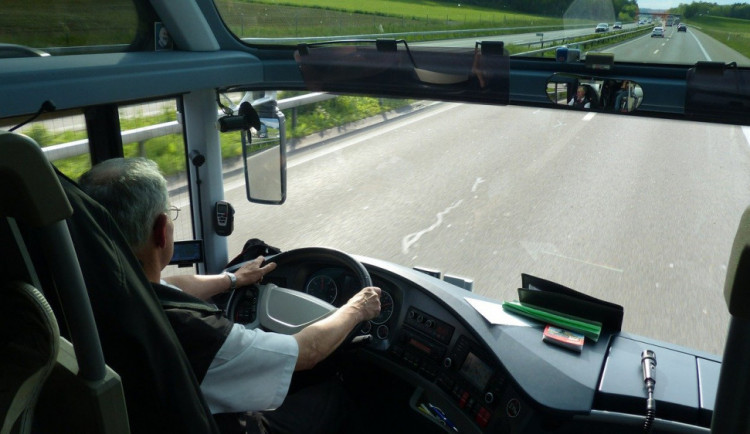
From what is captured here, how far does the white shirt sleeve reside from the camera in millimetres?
2184

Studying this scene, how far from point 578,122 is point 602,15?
98 centimetres

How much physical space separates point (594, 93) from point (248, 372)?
175 centimetres

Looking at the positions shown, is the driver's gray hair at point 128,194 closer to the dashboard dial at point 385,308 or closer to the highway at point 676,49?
the dashboard dial at point 385,308

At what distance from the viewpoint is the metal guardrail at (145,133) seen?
9.34 feet

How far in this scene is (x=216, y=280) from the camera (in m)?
3.16

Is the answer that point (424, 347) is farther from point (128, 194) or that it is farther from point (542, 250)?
point (128, 194)

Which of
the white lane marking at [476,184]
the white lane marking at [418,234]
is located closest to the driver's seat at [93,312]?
the white lane marking at [418,234]

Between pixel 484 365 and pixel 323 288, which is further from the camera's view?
pixel 323 288

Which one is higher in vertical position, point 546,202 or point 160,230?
point 160,230

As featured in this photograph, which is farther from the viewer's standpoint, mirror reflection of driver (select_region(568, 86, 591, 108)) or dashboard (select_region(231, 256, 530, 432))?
dashboard (select_region(231, 256, 530, 432))

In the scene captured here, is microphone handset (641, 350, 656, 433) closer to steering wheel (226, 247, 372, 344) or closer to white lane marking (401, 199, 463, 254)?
steering wheel (226, 247, 372, 344)

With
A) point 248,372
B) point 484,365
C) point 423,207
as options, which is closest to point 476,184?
point 423,207

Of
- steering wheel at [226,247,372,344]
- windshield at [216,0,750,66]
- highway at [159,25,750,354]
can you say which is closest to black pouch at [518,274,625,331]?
highway at [159,25,750,354]

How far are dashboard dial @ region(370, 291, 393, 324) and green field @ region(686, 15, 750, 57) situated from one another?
1702 mm
